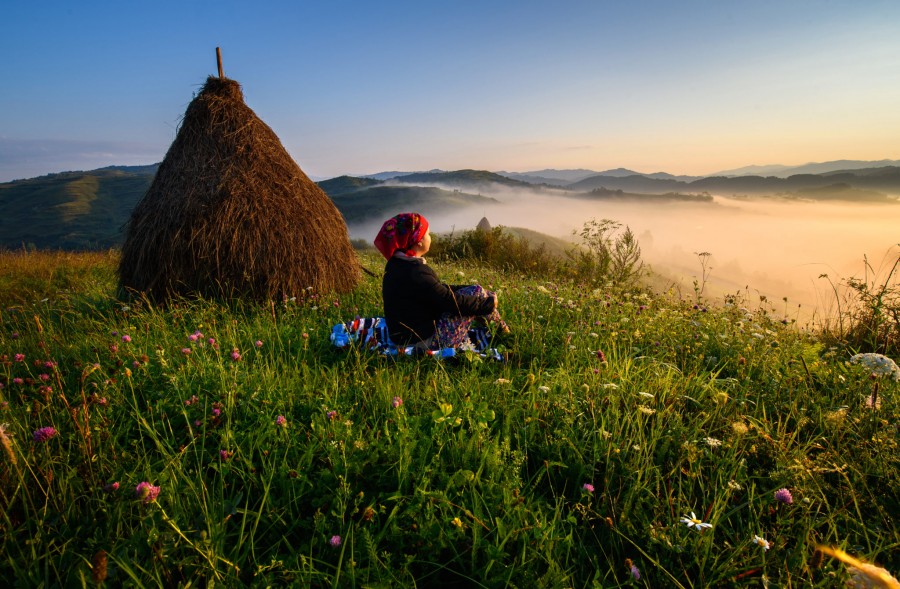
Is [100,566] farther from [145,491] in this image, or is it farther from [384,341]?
[384,341]

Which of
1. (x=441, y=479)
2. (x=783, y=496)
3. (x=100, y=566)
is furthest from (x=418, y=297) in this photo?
(x=100, y=566)

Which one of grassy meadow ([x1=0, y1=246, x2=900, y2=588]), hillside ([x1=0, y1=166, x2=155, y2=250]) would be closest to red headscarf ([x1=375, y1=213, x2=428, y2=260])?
grassy meadow ([x1=0, y1=246, x2=900, y2=588])

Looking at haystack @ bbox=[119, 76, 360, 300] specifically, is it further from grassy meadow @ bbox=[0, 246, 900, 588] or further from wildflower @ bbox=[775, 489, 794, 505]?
wildflower @ bbox=[775, 489, 794, 505]

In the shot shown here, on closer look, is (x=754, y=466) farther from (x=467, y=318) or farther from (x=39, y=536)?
(x=39, y=536)

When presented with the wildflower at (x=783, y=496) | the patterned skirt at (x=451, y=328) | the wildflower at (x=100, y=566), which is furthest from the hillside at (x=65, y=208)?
the wildflower at (x=783, y=496)

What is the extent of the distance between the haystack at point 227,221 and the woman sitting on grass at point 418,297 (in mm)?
2082

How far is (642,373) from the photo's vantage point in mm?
3371

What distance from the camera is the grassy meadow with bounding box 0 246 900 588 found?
1674 millimetres

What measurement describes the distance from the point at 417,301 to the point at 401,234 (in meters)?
0.65

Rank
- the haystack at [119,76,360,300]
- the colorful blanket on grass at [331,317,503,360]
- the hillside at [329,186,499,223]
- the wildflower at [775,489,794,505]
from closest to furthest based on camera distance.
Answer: the wildflower at [775,489,794,505], the colorful blanket on grass at [331,317,503,360], the haystack at [119,76,360,300], the hillside at [329,186,499,223]

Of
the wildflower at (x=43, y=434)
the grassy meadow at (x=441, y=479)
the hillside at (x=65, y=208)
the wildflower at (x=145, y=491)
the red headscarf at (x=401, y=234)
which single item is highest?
the hillside at (x=65, y=208)

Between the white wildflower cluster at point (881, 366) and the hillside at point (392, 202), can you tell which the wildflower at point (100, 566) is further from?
the hillside at point (392, 202)

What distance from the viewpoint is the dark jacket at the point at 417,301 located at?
3941mm

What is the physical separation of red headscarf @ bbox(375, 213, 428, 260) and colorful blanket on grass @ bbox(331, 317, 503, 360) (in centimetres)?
81
